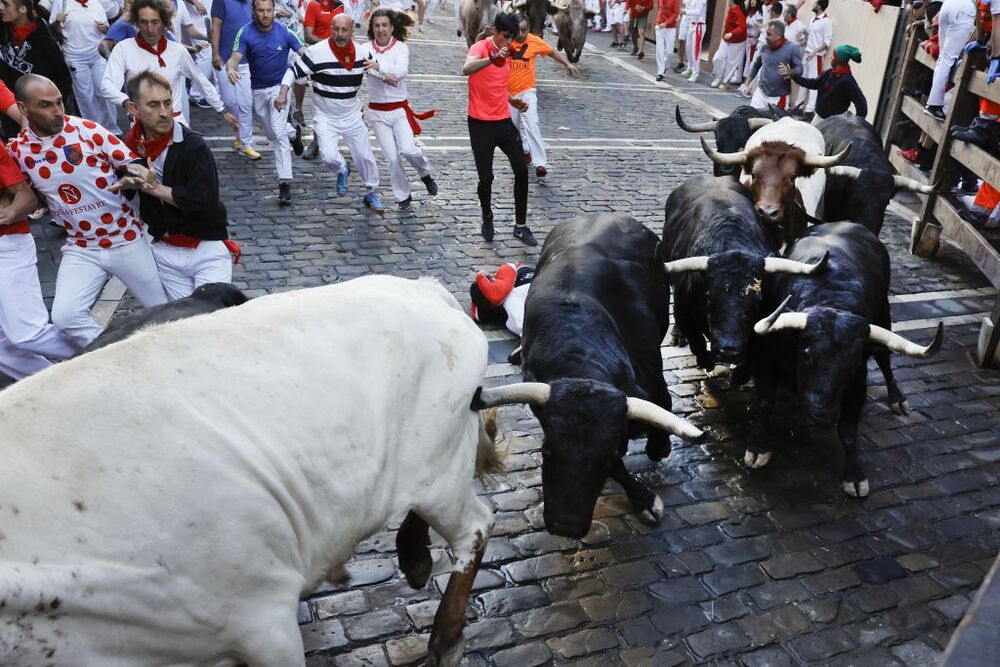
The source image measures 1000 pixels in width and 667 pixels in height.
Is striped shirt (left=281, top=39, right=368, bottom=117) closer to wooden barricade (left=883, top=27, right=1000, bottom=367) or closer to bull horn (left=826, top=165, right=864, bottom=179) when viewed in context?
bull horn (left=826, top=165, right=864, bottom=179)

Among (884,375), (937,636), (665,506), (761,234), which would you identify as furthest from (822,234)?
(937,636)

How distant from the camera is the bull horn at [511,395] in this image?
3.84 m

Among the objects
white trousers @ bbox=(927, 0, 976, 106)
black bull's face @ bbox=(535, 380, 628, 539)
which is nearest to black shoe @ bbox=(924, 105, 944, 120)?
white trousers @ bbox=(927, 0, 976, 106)

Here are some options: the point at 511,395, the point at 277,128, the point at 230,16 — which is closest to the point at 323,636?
the point at 511,395

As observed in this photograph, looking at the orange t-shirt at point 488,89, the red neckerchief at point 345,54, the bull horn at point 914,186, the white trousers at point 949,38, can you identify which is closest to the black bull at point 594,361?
the orange t-shirt at point 488,89

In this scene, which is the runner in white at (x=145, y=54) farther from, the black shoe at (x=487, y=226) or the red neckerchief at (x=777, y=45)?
the red neckerchief at (x=777, y=45)

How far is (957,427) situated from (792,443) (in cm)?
137

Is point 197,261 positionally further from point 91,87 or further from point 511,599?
point 91,87

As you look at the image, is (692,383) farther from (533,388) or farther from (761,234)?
(533,388)

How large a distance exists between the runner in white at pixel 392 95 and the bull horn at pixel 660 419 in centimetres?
646

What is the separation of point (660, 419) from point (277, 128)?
7730 mm

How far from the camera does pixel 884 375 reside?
673cm

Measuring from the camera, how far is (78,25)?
35.1 feet

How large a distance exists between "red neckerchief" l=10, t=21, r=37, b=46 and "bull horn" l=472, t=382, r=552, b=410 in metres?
7.72
